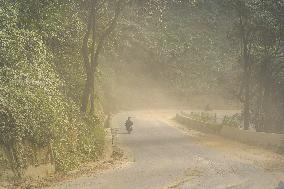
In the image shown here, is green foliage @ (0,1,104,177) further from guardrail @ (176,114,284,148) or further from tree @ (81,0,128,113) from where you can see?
guardrail @ (176,114,284,148)

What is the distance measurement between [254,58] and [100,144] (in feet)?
61.6

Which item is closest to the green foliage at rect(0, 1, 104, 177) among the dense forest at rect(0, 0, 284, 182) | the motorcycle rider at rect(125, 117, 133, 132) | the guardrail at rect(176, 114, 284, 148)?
the dense forest at rect(0, 0, 284, 182)

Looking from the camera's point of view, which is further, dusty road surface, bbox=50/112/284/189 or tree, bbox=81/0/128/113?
tree, bbox=81/0/128/113

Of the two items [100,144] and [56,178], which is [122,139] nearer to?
[100,144]

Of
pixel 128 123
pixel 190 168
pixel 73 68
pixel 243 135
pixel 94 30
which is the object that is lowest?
pixel 190 168

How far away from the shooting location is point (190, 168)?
65.9 feet

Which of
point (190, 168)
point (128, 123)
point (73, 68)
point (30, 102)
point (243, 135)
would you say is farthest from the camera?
point (128, 123)

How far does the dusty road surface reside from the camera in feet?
54.1

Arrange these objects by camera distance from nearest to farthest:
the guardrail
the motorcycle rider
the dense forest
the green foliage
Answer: the green foliage → the dense forest → the guardrail → the motorcycle rider

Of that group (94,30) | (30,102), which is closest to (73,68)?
(94,30)

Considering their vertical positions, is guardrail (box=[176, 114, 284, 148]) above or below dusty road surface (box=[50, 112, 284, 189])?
above

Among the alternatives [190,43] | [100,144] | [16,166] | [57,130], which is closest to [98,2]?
[100,144]

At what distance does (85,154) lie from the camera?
20500 millimetres

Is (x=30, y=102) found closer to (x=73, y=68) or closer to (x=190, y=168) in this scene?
(x=190, y=168)
